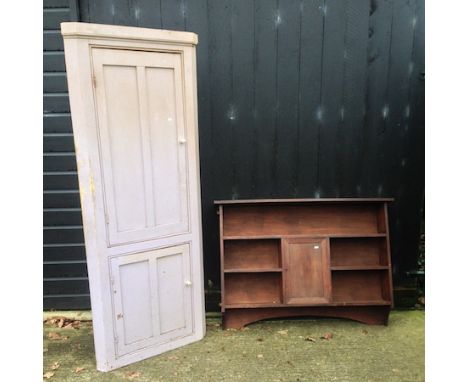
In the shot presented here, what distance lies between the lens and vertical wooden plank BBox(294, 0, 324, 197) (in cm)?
297

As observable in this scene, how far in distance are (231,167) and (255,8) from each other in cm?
134

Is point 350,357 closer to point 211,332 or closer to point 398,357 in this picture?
point 398,357

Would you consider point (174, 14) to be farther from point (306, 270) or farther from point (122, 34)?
point (306, 270)

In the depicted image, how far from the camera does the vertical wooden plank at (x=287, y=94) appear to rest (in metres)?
2.96

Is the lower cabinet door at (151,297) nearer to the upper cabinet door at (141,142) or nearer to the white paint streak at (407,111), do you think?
the upper cabinet door at (141,142)

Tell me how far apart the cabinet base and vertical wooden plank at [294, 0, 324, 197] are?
3.30 ft

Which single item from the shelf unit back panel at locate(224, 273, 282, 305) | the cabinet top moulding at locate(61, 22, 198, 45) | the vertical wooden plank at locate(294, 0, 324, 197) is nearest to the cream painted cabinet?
the cabinet top moulding at locate(61, 22, 198, 45)

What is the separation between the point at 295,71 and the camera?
3.05 m

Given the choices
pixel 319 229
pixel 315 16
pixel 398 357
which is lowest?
pixel 398 357

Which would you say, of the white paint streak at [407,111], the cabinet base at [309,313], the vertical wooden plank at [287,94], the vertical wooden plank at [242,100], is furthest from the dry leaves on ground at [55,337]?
the white paint streak at [407,111]

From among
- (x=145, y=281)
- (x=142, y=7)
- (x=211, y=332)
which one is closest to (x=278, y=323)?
(x=211, y=332)

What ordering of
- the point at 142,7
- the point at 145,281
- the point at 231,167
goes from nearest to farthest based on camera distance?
the point at 145,281 → the point at 142,7 → the point at 231,167

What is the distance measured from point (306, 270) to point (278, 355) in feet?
2.30

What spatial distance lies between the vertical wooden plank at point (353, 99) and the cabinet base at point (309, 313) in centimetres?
100
